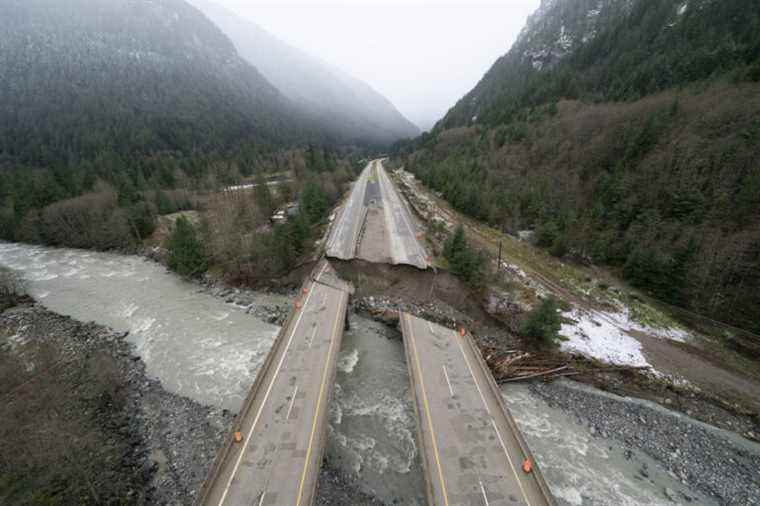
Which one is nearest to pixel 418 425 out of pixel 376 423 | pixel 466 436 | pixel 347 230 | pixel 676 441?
pixel 466 436

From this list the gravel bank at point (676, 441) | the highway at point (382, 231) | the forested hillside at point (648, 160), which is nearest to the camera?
the gravel bank at point (676, 441)

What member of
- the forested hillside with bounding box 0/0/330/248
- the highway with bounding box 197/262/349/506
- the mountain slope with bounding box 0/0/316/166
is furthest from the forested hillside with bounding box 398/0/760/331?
the mountain slope with bounding box 0/0/316/166

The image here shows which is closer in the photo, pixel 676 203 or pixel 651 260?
pixel 651 260

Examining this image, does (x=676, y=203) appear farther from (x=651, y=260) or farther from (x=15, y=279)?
(x=15, y=279)

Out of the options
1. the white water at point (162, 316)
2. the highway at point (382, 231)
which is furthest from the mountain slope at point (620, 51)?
the white water at point (162, 316)

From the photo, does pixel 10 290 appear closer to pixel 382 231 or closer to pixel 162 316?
pixel 162 316

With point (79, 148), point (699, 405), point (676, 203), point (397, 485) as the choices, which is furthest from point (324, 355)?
point (79, 148)

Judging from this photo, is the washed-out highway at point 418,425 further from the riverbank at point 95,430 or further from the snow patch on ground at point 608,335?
the snow patch on ground at point 608,335
